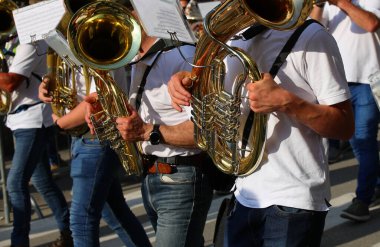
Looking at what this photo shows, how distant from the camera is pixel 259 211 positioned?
235cm

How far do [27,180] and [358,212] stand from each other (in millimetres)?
2297

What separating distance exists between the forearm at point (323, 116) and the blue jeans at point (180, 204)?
0.76 m

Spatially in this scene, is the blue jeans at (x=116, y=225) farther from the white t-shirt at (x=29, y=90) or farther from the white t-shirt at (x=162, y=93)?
the white t-shirt at (x=162, y=93)

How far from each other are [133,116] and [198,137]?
1.39 feet

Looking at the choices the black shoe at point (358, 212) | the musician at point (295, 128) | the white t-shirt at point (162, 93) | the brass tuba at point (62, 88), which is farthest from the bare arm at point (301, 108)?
the black shoe at point (358, 212)

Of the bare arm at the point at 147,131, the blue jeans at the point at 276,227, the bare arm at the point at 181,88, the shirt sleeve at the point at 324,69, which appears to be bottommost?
the blue jeans at the point at 276,227

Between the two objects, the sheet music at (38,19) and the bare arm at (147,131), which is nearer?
the bare arm at (147,131)

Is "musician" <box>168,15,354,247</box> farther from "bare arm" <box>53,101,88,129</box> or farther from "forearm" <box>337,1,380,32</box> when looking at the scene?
"forearm" <box>337,1,380,32</box>

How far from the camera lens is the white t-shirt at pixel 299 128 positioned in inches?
86.9

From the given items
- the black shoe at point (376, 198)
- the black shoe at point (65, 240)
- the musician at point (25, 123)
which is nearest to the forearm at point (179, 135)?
the musician at point (25, 123)

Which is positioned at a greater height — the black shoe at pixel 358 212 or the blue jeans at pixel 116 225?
the blue jeans at pixel 116 225

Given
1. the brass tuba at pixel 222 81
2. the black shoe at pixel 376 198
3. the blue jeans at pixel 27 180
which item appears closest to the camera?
the brass tuba at pixel 222 81

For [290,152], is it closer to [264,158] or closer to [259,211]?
[264,158]

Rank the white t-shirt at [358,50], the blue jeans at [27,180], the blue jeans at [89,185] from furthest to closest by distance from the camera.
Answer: the white t-shirt at [358,50], the blue jeans at [27,180], the blue jeans at [89,185]
